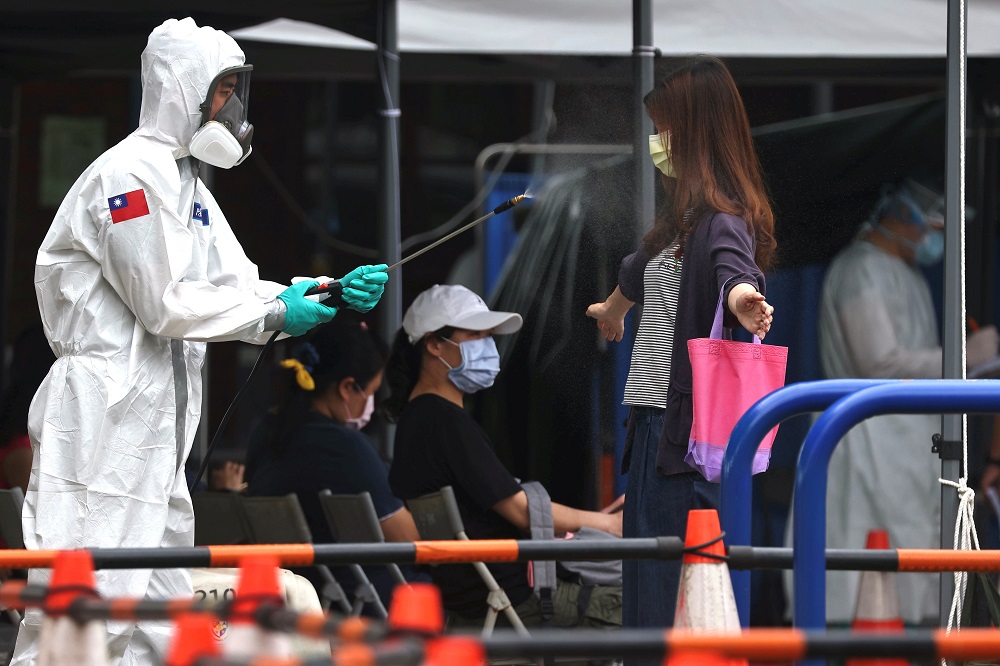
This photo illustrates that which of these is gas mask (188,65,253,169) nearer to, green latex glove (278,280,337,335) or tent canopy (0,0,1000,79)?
green latex glove (278,280,337,335)

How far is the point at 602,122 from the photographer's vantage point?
14.9ft

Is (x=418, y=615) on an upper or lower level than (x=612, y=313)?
lower

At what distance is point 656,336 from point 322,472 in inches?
71.0

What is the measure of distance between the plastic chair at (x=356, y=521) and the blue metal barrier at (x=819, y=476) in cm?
198

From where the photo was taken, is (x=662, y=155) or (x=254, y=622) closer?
(x=254, y=622)

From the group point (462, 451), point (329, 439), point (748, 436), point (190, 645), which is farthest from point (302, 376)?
point (190, 645)

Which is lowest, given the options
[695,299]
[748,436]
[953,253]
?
[748,436]

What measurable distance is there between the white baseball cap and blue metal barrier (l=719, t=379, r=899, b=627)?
7.11 feet

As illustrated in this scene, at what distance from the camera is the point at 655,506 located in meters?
3.30

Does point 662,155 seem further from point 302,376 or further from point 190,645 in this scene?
point 190,645

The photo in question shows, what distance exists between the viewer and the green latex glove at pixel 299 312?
11.2 ft

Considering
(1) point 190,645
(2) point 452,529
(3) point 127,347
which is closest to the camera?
(1) point 190,645

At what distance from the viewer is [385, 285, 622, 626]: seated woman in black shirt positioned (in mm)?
4367

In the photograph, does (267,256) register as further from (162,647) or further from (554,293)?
(162,647)
